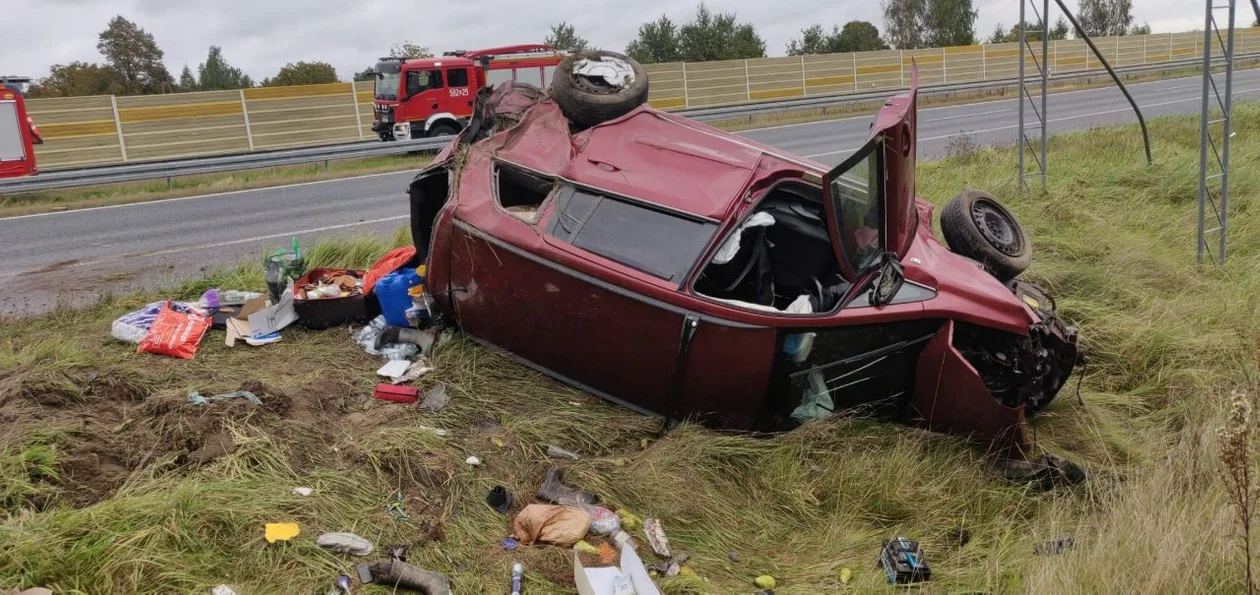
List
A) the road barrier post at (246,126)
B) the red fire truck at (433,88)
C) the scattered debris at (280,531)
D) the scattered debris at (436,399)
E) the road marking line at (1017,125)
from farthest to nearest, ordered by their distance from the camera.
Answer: the road barrier post at (246,126) < the red fire truck at (433,88) < the road marking line at (1017,125) < the scattered debris at (436,399) < the scattered debris at (280,531)

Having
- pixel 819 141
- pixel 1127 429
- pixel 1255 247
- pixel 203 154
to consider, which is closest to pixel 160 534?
pixel 1127 429

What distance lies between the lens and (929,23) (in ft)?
186

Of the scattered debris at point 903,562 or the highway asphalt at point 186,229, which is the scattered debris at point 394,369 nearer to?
the scattered debris at point 903,562

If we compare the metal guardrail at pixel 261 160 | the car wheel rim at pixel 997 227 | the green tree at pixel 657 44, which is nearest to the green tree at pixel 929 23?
the green tree at pixel 657 44

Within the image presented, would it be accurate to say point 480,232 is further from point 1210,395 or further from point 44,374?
point 1210,395

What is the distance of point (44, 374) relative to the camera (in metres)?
4.82

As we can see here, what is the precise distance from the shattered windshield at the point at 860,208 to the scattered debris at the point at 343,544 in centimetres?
246

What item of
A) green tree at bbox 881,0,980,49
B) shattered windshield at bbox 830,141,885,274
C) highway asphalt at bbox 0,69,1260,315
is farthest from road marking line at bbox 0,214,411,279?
green tree at bbox 881,0,980,49

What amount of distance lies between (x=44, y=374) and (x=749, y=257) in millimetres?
3839

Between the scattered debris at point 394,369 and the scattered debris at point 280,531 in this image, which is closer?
the scattered debris at point 280,531

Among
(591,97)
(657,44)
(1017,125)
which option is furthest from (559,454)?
Answer: (657,44)

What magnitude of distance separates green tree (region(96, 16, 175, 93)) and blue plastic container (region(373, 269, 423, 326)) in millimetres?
40918

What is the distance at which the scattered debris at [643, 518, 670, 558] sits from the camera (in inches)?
150

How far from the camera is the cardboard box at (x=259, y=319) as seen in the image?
593cm
